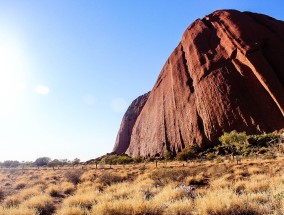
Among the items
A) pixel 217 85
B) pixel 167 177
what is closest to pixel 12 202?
pixel 167 177

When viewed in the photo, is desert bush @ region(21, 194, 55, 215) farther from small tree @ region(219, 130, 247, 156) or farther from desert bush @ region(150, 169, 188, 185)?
small tree @ region(219, 130, 247, 156)

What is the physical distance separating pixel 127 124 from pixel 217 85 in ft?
156

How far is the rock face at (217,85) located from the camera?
168ft

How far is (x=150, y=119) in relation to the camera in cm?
7294

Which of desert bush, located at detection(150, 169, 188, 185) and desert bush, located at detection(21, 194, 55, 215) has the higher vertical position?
desert bush, located at detection(150, 169, 188, 185)

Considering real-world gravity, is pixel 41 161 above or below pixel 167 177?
above

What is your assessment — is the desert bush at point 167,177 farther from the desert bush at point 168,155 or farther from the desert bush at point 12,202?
the desert bush at point 168,155

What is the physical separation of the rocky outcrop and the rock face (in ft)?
60.9

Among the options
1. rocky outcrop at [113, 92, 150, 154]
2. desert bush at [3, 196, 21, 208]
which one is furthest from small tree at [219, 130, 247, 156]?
rocky outcrop at [113, 92, 150, 154]

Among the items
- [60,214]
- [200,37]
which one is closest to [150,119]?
[200,37]

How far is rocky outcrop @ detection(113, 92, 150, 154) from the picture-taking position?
95.6 m

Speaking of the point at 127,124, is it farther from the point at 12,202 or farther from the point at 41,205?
the point at 41,205

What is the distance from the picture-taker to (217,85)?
5659cm

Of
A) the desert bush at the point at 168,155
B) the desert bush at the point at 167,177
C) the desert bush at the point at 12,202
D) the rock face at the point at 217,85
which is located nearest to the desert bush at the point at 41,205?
the desert bush at the point at 12,202
